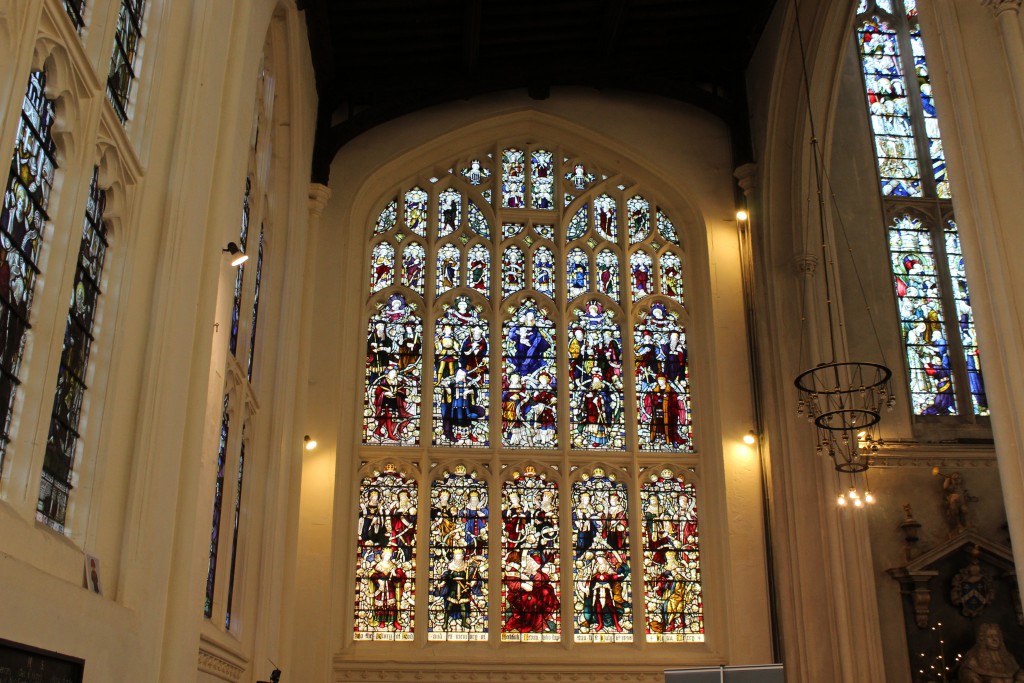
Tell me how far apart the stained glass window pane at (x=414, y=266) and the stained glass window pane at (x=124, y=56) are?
6763 millimetres

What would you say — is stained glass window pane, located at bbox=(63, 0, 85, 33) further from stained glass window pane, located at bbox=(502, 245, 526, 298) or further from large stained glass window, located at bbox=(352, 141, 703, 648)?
stained glass window pane, located at bbox=(502, 245, 526, 298)

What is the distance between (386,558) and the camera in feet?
40.2

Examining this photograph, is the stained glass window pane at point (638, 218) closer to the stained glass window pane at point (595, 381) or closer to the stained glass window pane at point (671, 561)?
the stained glass window pane at point (595, 381)

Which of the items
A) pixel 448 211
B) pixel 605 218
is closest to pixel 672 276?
pixel 605 218

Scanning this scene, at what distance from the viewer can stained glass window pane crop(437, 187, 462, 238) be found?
45.5 feet

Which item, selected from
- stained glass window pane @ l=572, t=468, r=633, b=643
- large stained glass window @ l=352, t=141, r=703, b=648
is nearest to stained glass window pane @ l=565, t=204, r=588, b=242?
large stained glass window @ l=352, t=141, r=703, b=648

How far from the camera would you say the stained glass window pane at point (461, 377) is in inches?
508

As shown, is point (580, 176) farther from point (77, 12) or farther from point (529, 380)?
point (77, 12)

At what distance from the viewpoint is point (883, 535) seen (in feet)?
39.6

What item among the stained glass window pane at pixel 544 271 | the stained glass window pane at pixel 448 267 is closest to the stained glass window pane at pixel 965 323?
the stained glass window pane at pixel 544 271

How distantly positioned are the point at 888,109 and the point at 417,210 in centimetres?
603

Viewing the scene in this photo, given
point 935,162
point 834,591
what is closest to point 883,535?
point 834,591

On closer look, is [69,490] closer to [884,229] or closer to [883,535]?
[883,535]

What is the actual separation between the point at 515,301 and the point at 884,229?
443 cm
